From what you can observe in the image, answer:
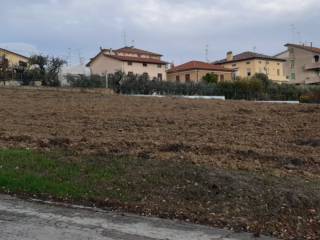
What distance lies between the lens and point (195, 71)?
82.3m

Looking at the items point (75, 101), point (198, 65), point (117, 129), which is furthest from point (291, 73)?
point (117, 129)

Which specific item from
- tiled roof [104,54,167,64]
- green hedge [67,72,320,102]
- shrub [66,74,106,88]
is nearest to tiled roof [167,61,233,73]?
tiled roof [104,54,167,64]

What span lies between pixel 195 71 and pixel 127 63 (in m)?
12.0

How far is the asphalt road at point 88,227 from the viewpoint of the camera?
5.96m

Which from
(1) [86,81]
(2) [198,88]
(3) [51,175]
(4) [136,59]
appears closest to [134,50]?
(4) [136,59]

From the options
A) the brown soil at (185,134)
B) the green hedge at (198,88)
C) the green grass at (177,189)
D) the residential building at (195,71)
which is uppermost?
the residential building at (195,71)

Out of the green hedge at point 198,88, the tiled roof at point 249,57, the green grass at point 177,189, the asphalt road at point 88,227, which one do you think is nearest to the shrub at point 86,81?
the green hedge at point 198,88

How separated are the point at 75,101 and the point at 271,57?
76240 millimetres

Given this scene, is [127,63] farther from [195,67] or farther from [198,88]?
[198,88]

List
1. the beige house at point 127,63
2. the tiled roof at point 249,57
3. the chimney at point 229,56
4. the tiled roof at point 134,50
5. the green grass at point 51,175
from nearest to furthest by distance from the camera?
the green grass at point 51,175
the beige house at point 127,63
the tiled roof at point 134,50
the tiled roof at point 249,57
the chimney at point 229,56

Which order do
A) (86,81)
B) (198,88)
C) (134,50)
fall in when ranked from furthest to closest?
(134,50) → (198,88) → (86,81)

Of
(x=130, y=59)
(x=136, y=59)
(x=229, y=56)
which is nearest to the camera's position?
(x=130, y=59)

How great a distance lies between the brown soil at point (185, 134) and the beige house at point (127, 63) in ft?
175

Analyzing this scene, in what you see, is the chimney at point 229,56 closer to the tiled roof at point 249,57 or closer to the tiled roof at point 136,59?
the tiled roof at point 249,57
